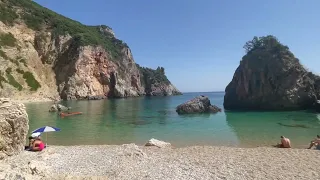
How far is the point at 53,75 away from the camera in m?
99.1

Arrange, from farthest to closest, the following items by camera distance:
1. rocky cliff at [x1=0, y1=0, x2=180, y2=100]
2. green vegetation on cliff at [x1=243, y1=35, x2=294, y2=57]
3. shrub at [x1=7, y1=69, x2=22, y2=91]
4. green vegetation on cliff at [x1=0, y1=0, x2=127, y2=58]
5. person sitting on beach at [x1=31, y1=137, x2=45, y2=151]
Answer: green vegetation on cliff at [x1=0, y1=0, x2=127, y2=58]
rocky cliff at [x1=0, y1=0, x2=180, y2=100]
shrub at [x1=7, y1=69, x2=22, y2=91]
green vegetation on cliff at [x1=243, y1=35, x2=294, y2=57]
person sitting on beach at [x1=31, y1=137, x2=45, y2=151]

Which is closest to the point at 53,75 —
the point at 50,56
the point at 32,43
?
the point at 50,56

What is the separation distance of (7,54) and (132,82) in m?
69.9

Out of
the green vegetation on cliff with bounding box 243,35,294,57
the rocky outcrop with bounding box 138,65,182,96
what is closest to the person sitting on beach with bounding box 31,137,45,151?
the green vegetation on cliff with bounding box 243,35,294,57

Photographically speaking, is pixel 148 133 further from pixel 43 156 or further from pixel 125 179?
pixel 125 179

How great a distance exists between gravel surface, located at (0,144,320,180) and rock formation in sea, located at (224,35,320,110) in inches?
1681

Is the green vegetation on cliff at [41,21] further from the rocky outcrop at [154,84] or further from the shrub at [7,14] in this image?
the rocky outcrop at [154,84]

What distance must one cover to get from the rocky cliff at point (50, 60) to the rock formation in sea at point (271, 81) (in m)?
61.4

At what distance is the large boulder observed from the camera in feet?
40.1

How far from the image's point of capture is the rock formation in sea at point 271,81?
53688mm

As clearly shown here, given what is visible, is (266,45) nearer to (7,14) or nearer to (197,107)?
(197,107)

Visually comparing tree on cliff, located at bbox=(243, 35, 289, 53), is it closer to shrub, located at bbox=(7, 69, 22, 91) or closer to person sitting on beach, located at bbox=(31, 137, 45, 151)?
person sitting on beach, located at bbox=(31, 137, 45, 151)

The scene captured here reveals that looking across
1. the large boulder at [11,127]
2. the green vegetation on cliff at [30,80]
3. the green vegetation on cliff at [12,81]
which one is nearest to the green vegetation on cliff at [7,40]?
the green vegetation on cliff at [30,80]

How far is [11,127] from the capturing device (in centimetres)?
1269
